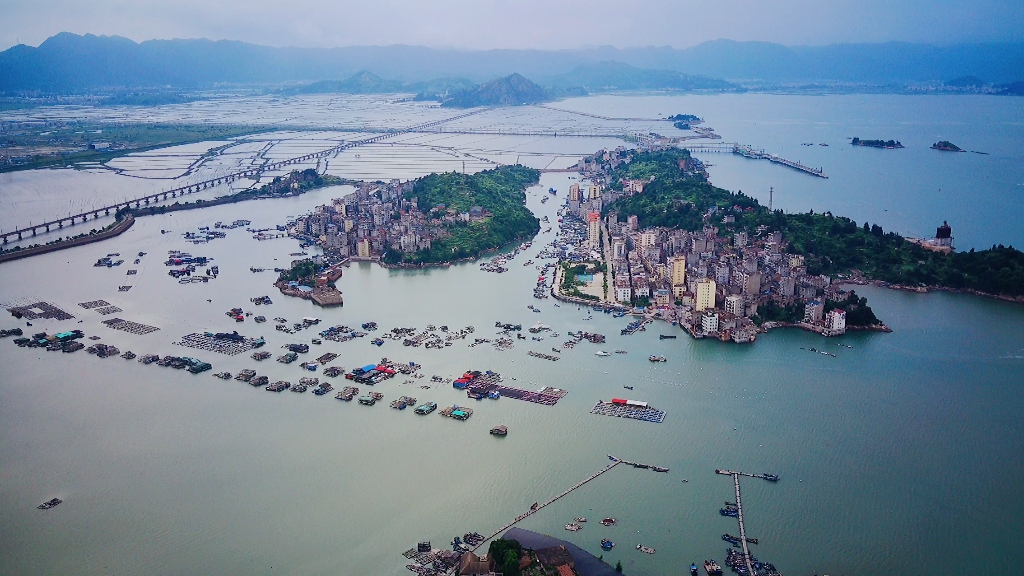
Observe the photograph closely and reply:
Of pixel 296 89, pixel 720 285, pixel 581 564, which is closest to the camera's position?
pixel 581 564

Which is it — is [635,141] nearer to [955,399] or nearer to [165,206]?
[165,206]

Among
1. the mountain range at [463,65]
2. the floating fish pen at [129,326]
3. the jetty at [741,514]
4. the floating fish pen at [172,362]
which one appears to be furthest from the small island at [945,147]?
the mountain range at [463,65]

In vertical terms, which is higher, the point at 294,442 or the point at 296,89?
the point at 296,89

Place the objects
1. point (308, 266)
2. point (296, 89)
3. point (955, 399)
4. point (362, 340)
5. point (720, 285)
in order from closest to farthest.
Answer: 1. point (955, 399)
2. point (362, 340)
3. point (720, 285)
4. point (308, 266)
5. point (296, 89)

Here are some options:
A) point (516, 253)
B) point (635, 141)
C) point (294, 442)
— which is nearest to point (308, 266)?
point (516, 253)

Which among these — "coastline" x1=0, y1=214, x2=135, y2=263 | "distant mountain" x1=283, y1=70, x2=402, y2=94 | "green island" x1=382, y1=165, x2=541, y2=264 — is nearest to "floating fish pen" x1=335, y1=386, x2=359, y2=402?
"green island" x1=382, y1=165, x2=541, y2=264

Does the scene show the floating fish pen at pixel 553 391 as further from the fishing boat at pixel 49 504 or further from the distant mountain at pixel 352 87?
the distant mountain at pixel 352 87

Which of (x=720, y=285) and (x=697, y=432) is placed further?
(x=720, y=285)
